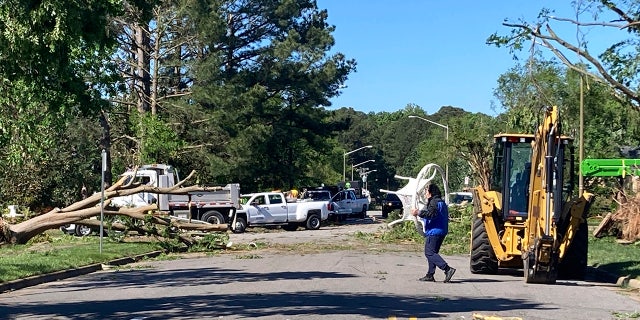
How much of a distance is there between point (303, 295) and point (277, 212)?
999 inches

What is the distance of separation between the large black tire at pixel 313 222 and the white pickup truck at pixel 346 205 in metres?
5.11

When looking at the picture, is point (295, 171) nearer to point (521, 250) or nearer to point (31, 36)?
point (521, 250)

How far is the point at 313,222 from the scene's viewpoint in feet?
134

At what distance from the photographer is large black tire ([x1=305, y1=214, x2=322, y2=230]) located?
40656 mm

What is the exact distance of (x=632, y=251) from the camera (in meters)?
23.4

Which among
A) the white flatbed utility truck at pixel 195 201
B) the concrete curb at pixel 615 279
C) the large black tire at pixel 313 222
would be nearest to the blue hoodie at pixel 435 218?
the concrete curb at pixel 615 279

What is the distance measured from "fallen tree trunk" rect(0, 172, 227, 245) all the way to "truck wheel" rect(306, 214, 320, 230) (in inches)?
533

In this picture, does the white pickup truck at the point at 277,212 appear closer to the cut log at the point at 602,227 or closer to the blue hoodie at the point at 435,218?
the cut log at the point at 602,227

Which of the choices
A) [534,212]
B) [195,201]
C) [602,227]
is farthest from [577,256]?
[195,201]

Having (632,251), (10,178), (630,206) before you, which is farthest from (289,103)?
(632,251)

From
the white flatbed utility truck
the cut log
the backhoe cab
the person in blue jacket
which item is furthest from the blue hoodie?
the white flatbed utility truck

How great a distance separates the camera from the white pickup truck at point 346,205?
1888 inches

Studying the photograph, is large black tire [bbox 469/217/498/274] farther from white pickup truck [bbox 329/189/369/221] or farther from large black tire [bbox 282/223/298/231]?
white pickup truck [bbox 329/189/369/221]

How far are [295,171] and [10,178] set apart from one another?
1819cm
